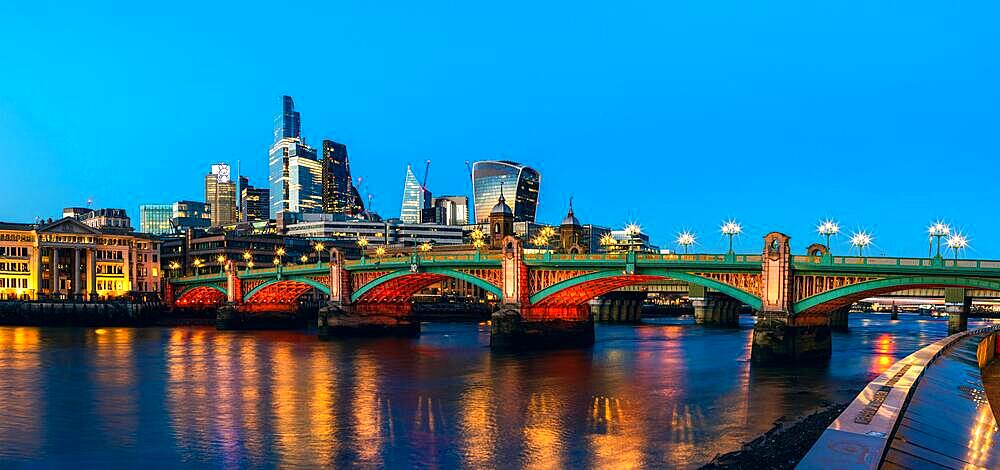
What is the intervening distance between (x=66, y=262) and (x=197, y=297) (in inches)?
1178

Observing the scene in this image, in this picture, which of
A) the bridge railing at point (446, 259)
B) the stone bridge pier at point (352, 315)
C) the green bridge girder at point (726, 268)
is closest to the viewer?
the green bridge girder at point (726, 268)

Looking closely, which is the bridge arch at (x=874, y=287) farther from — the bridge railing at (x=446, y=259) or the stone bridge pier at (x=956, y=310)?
the stone bridge pier at (x=956, y=310)

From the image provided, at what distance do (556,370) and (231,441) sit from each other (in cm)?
3257

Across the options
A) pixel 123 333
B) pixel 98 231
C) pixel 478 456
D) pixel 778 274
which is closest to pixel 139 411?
pixel 478 456

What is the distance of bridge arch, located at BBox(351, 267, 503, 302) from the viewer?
303 feet

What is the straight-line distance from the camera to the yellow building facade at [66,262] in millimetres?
163875

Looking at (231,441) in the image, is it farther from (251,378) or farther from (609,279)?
(609,279)

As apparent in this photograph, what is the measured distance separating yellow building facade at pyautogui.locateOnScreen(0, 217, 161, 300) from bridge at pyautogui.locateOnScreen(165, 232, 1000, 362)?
2023 inches

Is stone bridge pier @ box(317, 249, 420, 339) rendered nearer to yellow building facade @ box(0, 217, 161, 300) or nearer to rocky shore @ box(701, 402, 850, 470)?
yellow building facade @ box(0, 217, 161, 300)

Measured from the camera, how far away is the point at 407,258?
332 ft

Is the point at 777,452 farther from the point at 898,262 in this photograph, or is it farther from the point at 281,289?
the point at 281,289

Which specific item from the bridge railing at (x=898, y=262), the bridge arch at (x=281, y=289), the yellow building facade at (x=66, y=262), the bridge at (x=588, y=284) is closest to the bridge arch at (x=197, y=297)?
the yellow building facade at (x=66, y=262)

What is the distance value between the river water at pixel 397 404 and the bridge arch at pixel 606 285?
19.3ft

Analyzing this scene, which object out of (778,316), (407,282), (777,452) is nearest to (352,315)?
(407,282)
